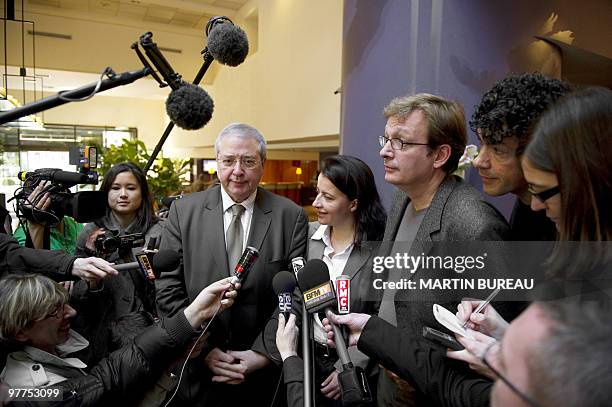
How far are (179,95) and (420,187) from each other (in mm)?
803

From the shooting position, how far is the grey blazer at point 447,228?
43.5 inches

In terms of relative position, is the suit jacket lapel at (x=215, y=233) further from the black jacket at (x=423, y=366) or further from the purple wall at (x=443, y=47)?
the purple wall at (x=443, y=47)

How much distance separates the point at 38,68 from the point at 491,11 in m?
7.21

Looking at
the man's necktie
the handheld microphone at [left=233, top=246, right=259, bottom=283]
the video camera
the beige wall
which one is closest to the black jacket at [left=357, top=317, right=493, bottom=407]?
the handheld microphone at [left=233, top=246, right=259, bottom=283]

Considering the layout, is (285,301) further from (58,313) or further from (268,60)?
(268,60)

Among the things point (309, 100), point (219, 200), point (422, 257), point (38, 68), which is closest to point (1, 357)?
point (219, 200)

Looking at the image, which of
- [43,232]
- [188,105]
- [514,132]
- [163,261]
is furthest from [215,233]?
[514,132]

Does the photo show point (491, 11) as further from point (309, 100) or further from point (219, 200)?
Answer: point (309, 100)

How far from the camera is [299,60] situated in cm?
605

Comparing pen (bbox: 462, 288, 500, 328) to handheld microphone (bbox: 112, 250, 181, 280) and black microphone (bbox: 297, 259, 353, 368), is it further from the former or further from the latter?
handheld microphone (bbox: 112, 250, 181, 280)

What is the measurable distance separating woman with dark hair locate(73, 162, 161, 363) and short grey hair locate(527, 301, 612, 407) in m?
1.45

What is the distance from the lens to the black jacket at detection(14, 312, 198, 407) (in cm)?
126

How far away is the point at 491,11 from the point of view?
7.22ft

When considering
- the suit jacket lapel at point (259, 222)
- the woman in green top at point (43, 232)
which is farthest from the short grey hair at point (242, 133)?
the woman in green top at point (43, 232)
